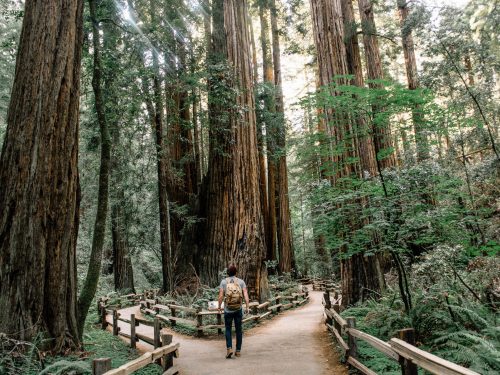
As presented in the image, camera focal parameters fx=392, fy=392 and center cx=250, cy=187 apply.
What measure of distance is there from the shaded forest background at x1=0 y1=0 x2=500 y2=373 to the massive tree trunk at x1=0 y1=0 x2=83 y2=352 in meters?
1.02

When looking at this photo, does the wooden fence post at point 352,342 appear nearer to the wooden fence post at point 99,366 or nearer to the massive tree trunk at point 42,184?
the wooden fence post at point 99,366

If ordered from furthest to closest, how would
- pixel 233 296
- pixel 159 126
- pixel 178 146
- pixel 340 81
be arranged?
pixel 178 146
pixel 159 126
pixel 340 81
pixel 233 296

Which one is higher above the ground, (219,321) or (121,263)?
(121,263)

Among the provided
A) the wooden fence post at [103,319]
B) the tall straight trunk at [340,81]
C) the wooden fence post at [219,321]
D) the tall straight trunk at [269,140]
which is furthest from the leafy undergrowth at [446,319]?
the tall straight trunk at [269,140]

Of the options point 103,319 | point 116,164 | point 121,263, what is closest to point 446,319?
point 103,319

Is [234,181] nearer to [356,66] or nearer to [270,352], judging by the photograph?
[356,66]

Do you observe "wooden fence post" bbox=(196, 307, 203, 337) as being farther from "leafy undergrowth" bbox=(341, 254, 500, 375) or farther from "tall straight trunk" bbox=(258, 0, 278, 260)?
"tall straight trunk" bbox=(258, 0, 278, 260)

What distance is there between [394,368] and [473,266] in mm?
4042

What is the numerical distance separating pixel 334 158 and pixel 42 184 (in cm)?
699

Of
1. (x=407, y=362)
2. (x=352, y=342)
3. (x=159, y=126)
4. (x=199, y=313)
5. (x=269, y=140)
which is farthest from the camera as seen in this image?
(x=269, y=140)

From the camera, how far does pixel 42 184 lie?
5840 millimetres

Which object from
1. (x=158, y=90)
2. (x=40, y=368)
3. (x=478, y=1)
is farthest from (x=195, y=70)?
(x=40, y=368)

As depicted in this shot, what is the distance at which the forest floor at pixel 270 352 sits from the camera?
6367 millimetres

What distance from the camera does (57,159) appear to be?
20.0ft
